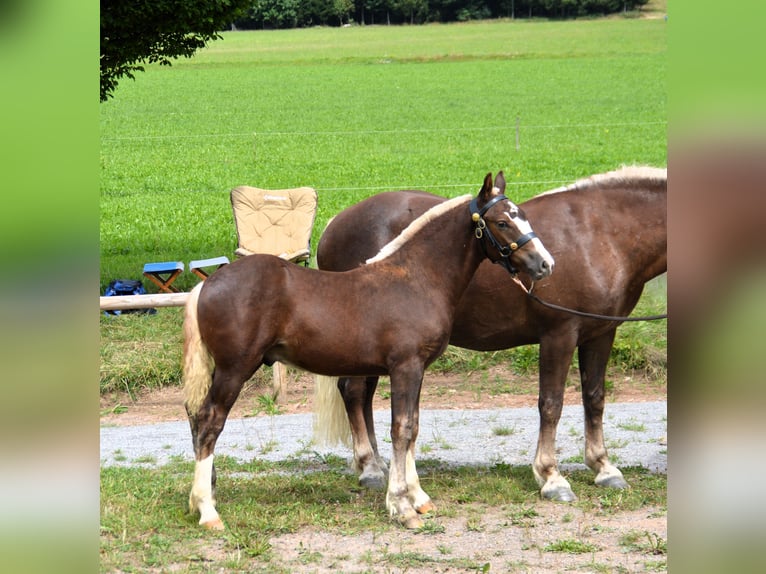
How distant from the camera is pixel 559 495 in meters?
5.87

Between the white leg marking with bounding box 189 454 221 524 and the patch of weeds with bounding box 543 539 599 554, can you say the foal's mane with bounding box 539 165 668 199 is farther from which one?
the white leg marking with bounding box 189 454 221 524

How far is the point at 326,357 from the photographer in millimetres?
5199

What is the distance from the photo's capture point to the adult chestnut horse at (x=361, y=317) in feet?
16.5

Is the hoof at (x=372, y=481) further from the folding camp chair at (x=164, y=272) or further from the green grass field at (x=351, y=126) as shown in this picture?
the folding camp chair at (x=164, y=272)

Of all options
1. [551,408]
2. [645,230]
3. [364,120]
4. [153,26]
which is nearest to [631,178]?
[645,230]

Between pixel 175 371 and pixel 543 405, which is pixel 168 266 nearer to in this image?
pixel 175 371

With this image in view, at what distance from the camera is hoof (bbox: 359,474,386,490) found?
241 inches

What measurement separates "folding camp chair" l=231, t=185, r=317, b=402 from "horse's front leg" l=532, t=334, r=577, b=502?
5725 millimetres

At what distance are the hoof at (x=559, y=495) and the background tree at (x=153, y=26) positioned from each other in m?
6.73

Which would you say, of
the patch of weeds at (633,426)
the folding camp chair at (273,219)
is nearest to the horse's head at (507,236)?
the patch of weeds at (633,426)

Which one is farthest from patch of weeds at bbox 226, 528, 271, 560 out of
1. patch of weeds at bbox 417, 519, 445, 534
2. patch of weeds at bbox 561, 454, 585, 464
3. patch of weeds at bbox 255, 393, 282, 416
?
patch of weeds at bbox 255, 393, 282, 416

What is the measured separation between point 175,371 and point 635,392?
14.6 ft
